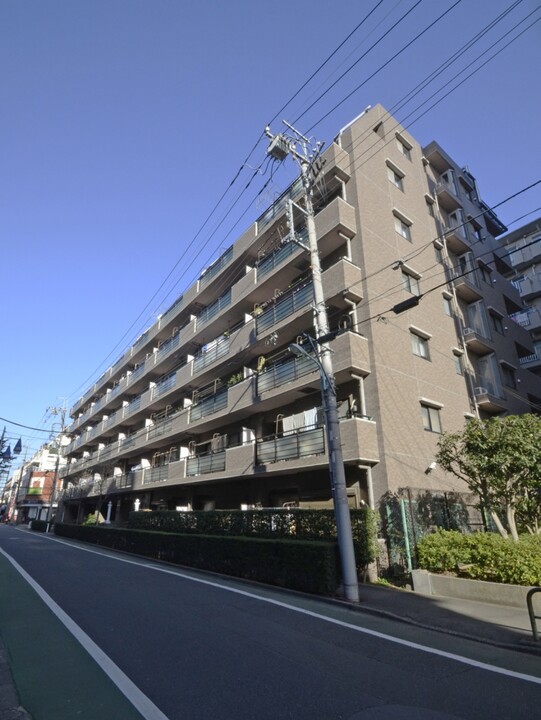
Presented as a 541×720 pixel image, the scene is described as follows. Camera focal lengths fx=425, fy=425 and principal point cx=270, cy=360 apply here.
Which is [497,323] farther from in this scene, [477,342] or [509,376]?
[477,342]

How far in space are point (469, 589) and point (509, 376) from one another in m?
17.2

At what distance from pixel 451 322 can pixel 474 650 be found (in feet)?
55.0

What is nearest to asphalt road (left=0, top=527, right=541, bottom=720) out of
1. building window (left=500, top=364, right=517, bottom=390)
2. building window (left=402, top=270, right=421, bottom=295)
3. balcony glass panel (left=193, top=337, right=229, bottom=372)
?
building window (left=402, top=270, right=421, bottom=295)

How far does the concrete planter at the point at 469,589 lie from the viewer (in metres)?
8.85

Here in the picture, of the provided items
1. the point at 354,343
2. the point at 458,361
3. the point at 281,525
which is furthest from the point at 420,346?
the point at 281,525

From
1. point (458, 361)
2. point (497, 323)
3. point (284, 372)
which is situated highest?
point (497, 323)

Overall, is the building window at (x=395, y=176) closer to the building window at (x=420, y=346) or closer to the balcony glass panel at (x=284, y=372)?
the building window at (x=420, y=346)

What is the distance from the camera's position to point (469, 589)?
9555 millimetres

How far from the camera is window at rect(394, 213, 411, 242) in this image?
786 inches

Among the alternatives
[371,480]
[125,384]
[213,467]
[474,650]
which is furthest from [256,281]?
[125,384]

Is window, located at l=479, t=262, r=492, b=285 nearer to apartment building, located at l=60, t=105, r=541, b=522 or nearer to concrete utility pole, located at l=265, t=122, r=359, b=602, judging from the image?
apartment building, located at l=60, t=105, r=541, b=522

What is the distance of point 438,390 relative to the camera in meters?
17.8

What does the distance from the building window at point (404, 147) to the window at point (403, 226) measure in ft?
16.2

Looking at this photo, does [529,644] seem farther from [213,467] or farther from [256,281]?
[256,281]
